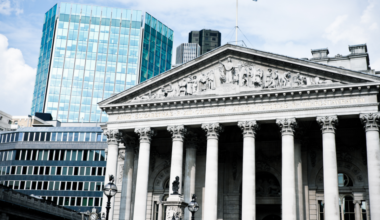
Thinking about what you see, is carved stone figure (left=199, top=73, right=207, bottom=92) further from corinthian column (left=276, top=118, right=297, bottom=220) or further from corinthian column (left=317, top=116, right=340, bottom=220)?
corinthian column (left=317, top=116, right=340, bottom=220)

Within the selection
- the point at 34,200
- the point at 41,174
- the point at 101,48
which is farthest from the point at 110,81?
the point at 34,200

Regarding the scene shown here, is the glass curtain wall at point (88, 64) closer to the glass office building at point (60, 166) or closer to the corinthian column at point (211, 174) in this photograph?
the glass office building at point (60, 166)

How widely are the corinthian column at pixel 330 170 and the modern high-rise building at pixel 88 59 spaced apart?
7485 cm

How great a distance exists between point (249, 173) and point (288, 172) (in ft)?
11.1

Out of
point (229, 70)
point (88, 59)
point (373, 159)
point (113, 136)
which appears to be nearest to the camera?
point (373, 159)

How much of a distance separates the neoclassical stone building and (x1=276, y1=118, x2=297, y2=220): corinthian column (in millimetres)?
86

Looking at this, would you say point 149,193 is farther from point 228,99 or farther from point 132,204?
point 228,99

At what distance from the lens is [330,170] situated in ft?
127

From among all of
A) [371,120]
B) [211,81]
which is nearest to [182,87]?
[211,81]

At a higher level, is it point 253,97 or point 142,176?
point 253,97

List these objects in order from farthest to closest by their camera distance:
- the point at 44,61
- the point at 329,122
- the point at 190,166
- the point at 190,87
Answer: the point at 44,61 < the point at 190,166 < the point at 190,87 < the point at 329,122

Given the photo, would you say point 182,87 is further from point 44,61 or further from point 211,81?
point 44,61

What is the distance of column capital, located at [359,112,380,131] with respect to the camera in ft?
126

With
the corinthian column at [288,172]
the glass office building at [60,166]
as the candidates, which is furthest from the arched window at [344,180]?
the glass office building at [60,166]
